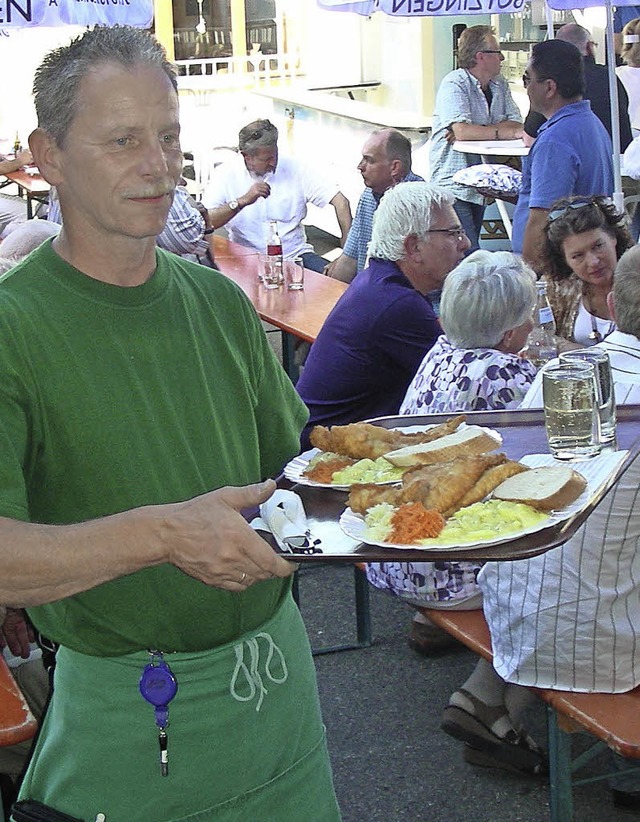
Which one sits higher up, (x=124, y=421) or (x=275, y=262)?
(x=124, y=421)

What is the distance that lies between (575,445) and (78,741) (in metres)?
0.83

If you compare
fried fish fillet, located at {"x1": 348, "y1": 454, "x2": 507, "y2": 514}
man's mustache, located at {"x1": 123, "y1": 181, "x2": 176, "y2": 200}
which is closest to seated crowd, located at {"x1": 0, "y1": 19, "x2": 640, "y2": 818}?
man's mustache, located at {"x1": 123, "y1": 181, "x2": 176, "y2": 200}

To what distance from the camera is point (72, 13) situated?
8.02 m

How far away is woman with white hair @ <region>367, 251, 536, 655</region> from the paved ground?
555 mm

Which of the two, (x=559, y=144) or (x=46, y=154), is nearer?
(x=46, y=154)

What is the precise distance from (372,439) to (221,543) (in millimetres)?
564

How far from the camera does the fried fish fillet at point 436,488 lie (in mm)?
1693

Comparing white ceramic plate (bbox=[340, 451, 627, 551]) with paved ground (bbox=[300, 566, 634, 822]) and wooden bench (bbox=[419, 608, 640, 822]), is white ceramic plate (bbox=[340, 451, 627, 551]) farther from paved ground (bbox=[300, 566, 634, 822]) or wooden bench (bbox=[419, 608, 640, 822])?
paved ground (bbox=[300, 566, 634, 822])

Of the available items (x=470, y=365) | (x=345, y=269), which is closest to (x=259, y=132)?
(x=345, y=269)

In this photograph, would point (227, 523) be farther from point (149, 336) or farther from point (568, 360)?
point (568, 360)

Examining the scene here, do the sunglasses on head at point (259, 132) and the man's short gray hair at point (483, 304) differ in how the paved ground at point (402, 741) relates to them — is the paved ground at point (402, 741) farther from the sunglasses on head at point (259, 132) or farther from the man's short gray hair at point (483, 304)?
the sunglasses on head at point (259, 132)

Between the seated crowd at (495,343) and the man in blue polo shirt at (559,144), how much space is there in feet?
0.03

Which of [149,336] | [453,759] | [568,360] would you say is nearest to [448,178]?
[453,759]

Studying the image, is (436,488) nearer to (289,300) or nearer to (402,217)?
(402,217)
